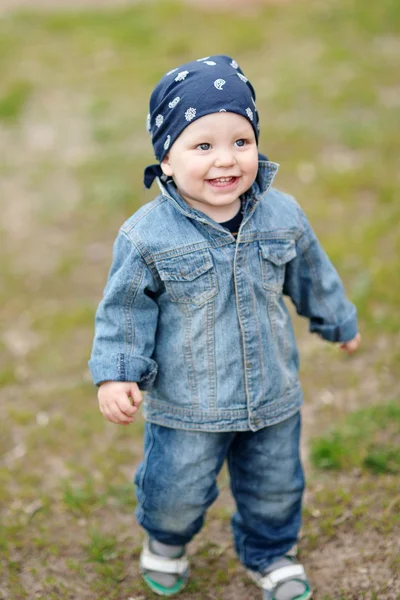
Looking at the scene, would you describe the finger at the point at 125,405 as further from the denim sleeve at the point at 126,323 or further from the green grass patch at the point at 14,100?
the green grass patch at the point at 14,100

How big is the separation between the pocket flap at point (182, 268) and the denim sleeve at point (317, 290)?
1.18 feet

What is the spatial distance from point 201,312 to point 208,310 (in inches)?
0.8

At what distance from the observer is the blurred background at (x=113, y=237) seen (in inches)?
116

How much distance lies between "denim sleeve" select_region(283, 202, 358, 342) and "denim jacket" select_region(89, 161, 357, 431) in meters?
0.05

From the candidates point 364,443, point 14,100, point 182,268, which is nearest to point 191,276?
point 182,268

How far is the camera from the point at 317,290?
8.50ft

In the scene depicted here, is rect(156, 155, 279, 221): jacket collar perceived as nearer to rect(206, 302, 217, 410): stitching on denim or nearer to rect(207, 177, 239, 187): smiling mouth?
rect(207, 177, 239, 187): smiling mouth

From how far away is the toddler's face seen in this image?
225 centimetres

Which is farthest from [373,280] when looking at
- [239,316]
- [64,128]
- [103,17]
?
[103,17]

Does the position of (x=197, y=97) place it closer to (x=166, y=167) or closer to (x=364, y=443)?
(x=166, y=167)

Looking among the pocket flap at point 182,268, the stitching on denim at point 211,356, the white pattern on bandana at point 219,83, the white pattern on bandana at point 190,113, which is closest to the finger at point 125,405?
the stitching on denim at point 211,356

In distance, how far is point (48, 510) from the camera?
10.6ft

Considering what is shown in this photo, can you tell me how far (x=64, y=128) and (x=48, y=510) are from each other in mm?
4494

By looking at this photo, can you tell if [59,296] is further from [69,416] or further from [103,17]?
[103,17]
